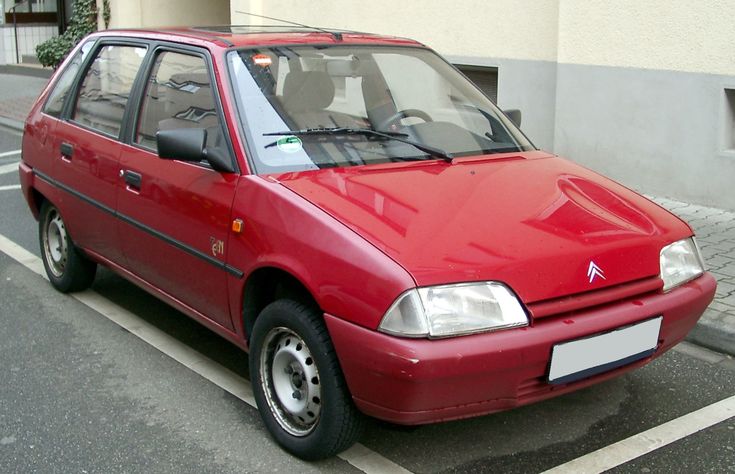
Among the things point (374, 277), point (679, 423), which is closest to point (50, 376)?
point (374, 277)

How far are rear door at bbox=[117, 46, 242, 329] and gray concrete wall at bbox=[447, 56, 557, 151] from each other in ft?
16.4

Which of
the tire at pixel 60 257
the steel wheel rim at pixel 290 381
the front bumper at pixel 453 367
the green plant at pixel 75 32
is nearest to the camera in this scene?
the front bumper at pixel 453 367

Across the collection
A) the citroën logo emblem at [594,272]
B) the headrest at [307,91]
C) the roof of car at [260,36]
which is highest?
the roof of car at [260,36]

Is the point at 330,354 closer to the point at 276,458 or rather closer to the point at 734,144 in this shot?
the point at 276,458

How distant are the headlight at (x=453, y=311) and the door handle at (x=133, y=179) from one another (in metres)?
1.89

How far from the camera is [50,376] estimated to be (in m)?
4.48

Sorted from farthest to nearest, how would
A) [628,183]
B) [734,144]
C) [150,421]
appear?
1. [628,183]
2. [734,144]
3. [150,421]

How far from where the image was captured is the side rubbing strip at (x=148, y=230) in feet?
12.9

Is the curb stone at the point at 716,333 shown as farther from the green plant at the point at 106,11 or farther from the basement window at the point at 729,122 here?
the green plant at the point at 106,11

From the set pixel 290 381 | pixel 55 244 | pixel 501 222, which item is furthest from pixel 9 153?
pixel 501 222

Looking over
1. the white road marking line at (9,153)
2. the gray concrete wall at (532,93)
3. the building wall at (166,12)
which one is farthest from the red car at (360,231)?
the building wall at (166,12)

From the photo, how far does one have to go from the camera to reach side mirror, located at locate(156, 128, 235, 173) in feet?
13.0

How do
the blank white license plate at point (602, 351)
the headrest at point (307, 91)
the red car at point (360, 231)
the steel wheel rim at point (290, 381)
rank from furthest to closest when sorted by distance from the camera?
the headrest at point (307, 91)
the steel wheel rim at point (290, 381)
the blank white license plate at point (602, 351)
the red car at point (360, 231)

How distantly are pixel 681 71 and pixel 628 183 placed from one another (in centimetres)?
108
